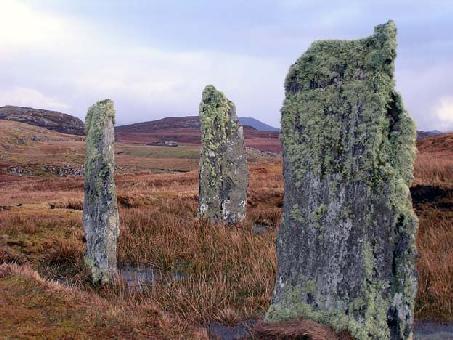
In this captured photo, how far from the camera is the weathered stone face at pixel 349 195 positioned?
605cm

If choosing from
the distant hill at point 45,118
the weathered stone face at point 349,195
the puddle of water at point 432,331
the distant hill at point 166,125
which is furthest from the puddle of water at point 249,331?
the distant hill at point 166,125

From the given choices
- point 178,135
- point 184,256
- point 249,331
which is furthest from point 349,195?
point 178,135

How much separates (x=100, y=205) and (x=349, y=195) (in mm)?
6856

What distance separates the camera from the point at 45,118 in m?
158

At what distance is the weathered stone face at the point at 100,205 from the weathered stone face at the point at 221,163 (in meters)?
5.01

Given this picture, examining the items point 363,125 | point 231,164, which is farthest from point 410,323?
point 231,164

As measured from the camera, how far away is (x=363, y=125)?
635 cm

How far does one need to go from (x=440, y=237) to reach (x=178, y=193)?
44.4ft

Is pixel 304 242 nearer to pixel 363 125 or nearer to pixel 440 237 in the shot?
pixel 363 125

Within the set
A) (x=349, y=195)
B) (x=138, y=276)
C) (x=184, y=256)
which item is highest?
(x=349, y=195)

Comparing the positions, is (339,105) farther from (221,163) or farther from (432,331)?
(221,163)

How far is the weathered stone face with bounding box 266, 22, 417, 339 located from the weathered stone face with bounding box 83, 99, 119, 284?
5611mm

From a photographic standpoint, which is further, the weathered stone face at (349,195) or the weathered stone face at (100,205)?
the weathered stone face at (100,205)

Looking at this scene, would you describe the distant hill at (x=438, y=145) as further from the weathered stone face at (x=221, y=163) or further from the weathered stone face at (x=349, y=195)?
the weathered stone face at (x=349, y=195)
